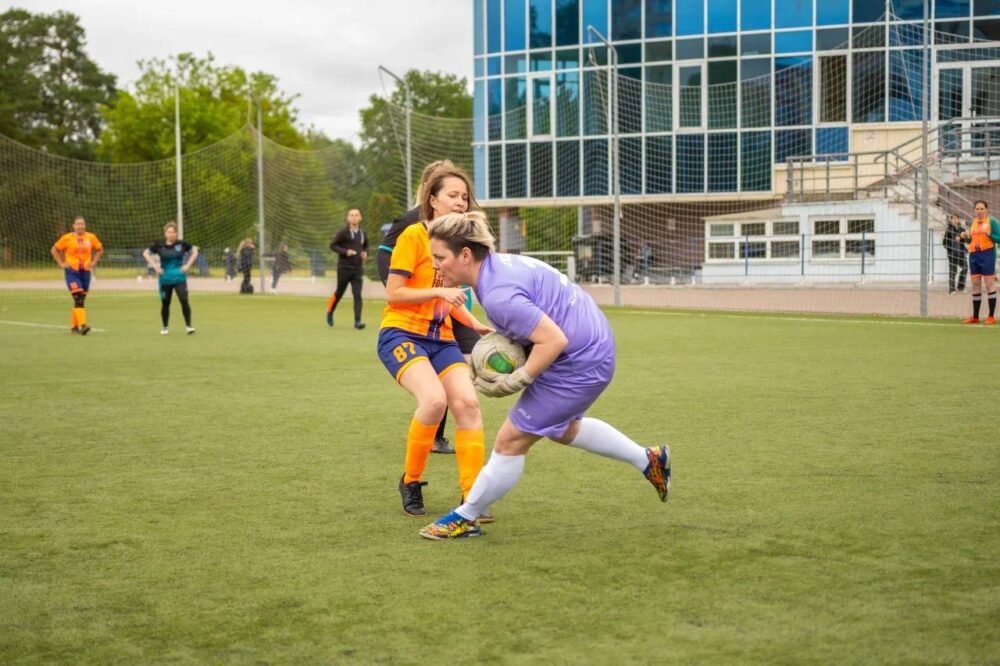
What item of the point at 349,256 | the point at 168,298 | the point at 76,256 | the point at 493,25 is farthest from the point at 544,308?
the point at 493,25

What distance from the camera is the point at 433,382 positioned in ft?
19.6

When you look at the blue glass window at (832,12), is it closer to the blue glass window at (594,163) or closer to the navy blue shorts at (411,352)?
the blue glass window at (594,163)

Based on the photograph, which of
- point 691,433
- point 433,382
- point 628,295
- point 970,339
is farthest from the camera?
point 628,295

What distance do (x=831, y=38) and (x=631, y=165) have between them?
7342 millimetres

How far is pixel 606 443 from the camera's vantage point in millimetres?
5543

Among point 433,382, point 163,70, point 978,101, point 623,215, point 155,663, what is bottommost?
point 155,663

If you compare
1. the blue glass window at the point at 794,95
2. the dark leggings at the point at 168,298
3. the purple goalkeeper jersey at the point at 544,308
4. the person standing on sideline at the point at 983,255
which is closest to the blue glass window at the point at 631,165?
the blue glass window at the point at 794,95

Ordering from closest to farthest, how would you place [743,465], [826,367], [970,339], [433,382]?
[433,382]
[743,465]
[826,367]
[970,339]

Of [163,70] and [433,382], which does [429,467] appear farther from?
[163,70]

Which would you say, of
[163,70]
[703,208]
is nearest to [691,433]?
[703,208]

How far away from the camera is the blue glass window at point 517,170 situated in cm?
4025

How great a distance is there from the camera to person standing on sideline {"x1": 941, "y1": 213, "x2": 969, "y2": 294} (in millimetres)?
23844

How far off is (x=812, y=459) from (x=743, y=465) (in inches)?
18.4

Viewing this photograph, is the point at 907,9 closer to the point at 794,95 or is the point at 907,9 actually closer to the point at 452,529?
the point at 794,95
